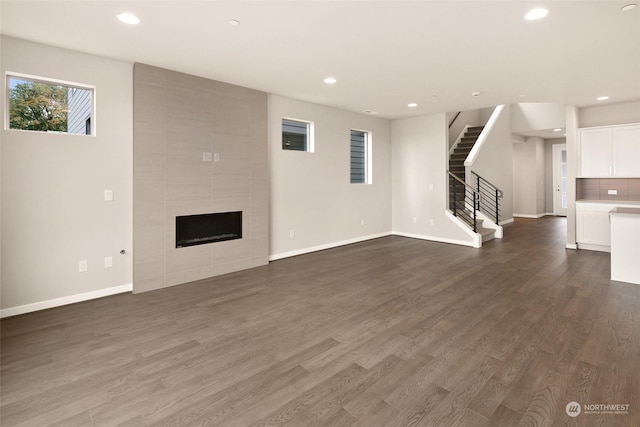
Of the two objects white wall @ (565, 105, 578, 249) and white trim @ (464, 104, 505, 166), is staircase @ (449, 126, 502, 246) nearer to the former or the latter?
white trim @ (464, 104, 505, 166)

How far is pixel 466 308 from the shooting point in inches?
135

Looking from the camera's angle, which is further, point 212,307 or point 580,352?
point 212,307

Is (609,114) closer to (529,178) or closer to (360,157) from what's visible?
(360,157)

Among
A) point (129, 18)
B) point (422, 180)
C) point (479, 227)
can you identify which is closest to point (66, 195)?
point (129, 18)

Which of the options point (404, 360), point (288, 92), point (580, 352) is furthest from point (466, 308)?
point (288, 92)

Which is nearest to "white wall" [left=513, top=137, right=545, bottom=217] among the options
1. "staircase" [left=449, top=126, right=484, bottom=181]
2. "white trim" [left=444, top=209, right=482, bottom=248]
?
"staircase" [left=449, top=126, right=484, bottom=181]

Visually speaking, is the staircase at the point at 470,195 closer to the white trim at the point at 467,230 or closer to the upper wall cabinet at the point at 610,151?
the white trim at the point at 467,230

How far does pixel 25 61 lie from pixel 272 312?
3633mm

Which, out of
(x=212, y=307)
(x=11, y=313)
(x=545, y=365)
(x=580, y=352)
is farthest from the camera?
(x=212, y=307)

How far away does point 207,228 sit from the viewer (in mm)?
4703

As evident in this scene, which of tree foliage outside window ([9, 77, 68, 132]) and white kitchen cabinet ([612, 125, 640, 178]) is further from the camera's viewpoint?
white kitchen cabinet ([612, 125, 640, 178])

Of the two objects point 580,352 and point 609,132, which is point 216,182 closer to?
point 580,352

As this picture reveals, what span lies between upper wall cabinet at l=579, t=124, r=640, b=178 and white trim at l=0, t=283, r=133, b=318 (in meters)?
8.07

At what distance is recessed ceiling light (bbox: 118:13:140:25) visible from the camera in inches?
112
